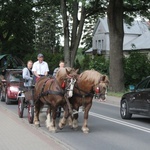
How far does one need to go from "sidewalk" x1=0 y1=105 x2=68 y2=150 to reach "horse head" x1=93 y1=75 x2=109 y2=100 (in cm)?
→ 163

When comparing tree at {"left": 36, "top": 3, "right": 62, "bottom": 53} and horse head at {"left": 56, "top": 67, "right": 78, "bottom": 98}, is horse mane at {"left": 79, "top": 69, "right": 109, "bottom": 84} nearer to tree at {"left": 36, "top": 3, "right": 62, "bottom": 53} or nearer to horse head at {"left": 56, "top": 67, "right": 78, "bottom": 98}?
horse head at {"left": 56, "top": 67, "right": 78, "bottom": 98}

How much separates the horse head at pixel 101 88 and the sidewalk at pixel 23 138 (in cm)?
163

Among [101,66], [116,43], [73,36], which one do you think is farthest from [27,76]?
[101,66]

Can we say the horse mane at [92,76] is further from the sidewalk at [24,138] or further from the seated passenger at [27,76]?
the seated passenger at [27,76]

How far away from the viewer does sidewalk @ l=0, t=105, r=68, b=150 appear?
28.4 feet

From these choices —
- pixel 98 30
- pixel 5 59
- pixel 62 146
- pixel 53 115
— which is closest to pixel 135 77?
A: pixel 5 59

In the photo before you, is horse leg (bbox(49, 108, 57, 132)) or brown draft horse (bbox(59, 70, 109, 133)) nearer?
brown draft horse (bbox(59, 70, 109, 133))

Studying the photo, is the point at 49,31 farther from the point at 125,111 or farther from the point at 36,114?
the point at 36,114

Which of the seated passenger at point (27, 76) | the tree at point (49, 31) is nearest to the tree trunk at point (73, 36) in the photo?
the seated passenger at point (27, 76)

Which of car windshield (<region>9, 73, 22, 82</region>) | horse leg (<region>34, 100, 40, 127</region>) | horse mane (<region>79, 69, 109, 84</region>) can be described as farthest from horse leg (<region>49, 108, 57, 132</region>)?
car windshield (<region>9, 73, 22, 82</region>)

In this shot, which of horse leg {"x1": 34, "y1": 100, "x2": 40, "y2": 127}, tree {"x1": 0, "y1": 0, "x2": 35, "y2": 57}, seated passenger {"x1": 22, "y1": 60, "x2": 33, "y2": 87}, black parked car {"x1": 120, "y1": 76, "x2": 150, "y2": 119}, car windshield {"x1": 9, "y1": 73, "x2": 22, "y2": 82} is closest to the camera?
horse leg {"x1": 34, "y1": 100, "x2": 40, "y2": 127}

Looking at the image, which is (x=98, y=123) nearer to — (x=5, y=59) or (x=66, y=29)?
(x=66, y=29)

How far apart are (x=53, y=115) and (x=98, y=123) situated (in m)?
2.75

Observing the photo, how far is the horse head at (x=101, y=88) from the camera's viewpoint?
1012cm
